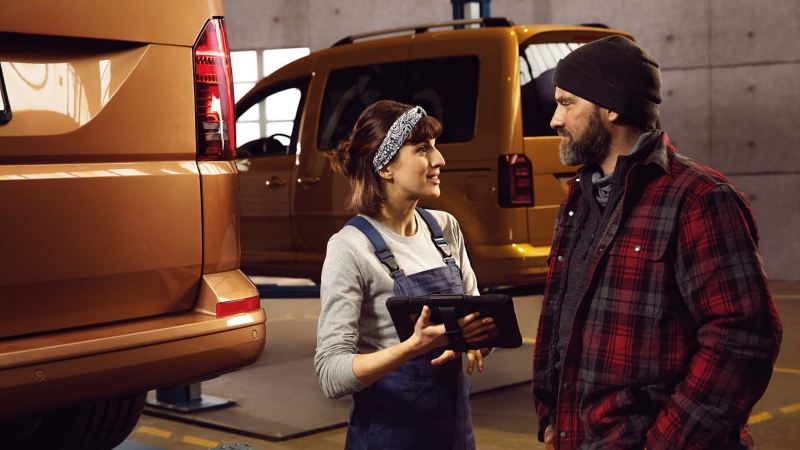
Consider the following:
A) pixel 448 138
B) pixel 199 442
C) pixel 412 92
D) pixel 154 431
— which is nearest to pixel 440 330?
pixel 199 442

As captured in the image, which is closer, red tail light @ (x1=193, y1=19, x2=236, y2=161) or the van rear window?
red tail light @ (x1=193, y1=19, x2=236, y2=161)

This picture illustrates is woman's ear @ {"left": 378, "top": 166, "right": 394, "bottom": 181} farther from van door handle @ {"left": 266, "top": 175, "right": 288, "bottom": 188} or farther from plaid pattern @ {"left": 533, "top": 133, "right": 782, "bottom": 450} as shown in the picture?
van door handle @ {"left": 266, "top": 175, "right": 288, "bottom": 188}

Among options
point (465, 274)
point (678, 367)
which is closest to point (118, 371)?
point (465, 274)

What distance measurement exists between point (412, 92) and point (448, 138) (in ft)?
1.74

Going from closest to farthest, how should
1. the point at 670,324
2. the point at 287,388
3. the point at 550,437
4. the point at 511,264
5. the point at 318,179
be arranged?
1. the point at 670,324
2. the point at 550,437
3. the point at 511,264
4. the point at 287,388
5. the point at 318,179

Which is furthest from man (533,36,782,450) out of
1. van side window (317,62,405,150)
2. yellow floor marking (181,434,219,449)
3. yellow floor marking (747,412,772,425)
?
van side window (317,62,405,150)

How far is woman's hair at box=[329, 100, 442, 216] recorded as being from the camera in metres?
3.01

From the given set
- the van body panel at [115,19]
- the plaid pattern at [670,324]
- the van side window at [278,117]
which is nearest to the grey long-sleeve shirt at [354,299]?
the plaid pattern at [670,324]

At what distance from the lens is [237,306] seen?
11.8ft

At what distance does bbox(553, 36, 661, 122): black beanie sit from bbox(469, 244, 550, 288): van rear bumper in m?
4.22

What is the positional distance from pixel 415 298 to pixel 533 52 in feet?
15.2

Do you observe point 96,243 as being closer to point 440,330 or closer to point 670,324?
point 440,330

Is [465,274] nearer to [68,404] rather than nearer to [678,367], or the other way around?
[678,367]

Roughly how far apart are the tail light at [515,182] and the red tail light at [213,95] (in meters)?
3.19
